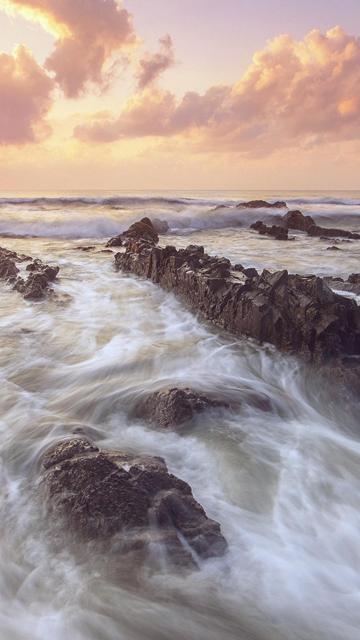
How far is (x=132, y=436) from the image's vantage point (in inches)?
183

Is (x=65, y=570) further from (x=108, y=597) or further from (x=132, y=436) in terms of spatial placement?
(x=132, y=436)

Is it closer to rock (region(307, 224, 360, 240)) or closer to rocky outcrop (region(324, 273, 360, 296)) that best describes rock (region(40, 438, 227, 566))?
rocky outcrop (region(324, 273, 360, 296))

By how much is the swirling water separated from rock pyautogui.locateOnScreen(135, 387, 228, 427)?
0.15m

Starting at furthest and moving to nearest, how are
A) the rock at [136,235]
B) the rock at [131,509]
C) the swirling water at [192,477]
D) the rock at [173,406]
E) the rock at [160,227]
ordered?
1. the rock at [160,227]
2. the rock at [136,235]
3. the rock at [173,406]
4. the rock at [131,509]
5. the swirling water at [192,477]

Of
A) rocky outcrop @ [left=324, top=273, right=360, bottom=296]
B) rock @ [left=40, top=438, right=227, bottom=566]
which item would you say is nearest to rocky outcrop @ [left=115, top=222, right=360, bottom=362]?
rocky outcrop @ [left=324, top=273, right=360, bottom=296]

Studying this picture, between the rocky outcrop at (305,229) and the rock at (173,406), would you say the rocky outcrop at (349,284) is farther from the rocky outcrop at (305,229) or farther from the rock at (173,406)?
the rocky outcrop at (305,229)

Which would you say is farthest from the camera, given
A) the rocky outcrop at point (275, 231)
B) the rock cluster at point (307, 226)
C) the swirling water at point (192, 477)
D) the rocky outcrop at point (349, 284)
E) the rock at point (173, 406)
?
the rock cluster at point (307, 226)

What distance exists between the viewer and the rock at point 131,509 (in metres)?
3.12

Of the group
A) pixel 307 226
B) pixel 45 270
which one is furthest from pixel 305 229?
pixel 45 270

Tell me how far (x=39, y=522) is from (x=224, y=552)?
132 centimetres

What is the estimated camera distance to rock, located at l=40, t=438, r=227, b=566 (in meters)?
Answer: 3.12

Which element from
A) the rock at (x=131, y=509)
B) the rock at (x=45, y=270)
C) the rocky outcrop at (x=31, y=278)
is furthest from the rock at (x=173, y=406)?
the rock at (x=45, y=270)

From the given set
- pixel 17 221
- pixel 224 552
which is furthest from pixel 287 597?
pixel 17 221

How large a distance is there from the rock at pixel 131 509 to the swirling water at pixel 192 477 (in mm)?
135
